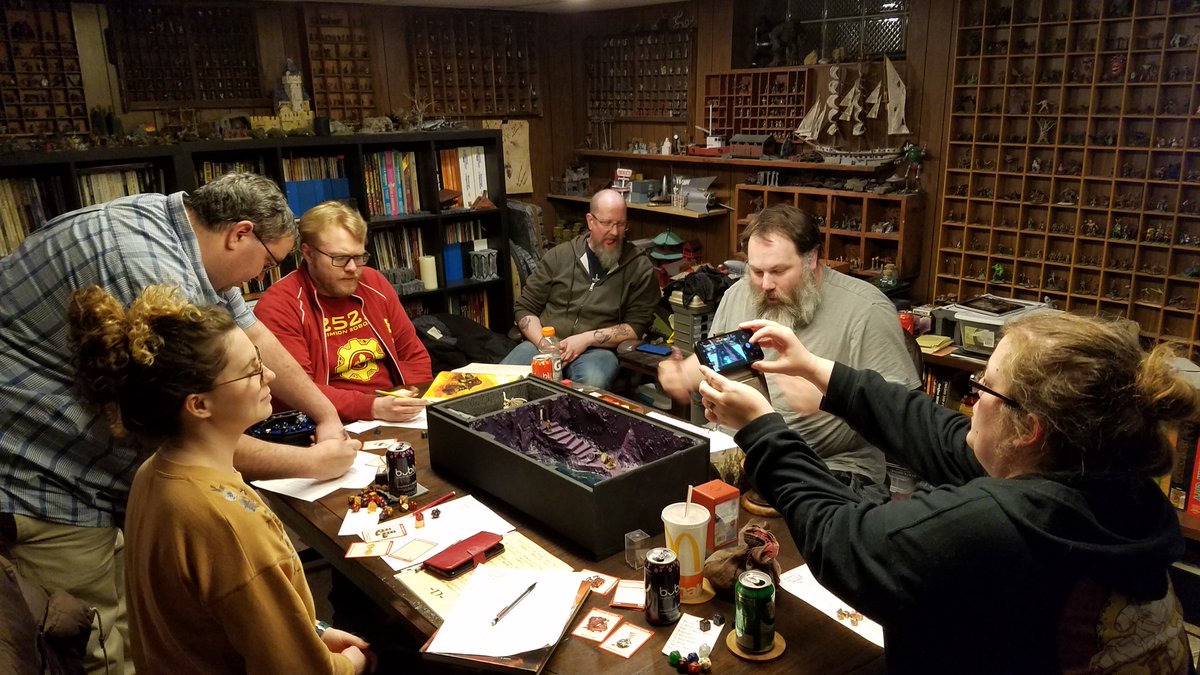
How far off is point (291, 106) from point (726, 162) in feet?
8.55

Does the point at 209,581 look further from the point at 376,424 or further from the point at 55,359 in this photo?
the point at 376,424

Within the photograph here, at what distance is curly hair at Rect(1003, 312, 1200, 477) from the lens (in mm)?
1096

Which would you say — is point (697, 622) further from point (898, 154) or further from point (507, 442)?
A: point (898, 154)

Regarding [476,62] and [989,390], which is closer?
[989,390]

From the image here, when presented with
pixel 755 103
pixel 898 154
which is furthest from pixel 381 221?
pixel 898 154

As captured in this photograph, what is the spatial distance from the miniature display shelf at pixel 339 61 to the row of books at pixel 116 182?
1206 mm

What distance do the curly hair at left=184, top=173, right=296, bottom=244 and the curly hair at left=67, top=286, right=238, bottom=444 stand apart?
0.69 meters

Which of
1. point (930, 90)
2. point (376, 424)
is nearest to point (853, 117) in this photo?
point (930, 90)

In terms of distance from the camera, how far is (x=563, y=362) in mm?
3898

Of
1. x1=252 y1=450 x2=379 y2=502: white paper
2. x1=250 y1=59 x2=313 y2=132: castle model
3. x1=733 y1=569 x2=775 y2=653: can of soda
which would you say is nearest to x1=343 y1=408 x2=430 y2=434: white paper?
x1=252 y1=450 x2=379 y2=502: white paper

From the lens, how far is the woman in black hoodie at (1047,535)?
1089mm

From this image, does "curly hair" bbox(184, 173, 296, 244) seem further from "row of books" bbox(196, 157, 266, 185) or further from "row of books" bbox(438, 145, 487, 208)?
"row of books" bbox(438, 145, 487, 208)

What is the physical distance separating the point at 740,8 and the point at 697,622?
4255 millimetres

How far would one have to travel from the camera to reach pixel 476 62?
5.57 meters
